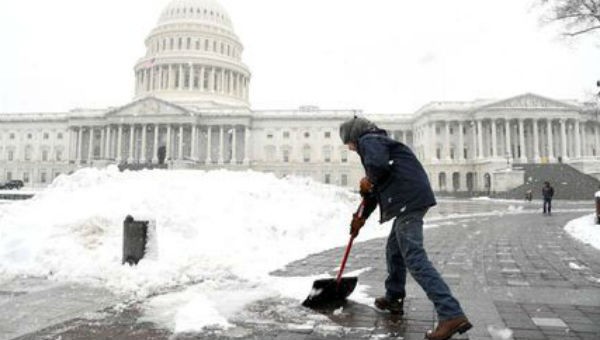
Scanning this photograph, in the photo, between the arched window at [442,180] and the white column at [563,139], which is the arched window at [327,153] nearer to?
the arched window at [442,180]

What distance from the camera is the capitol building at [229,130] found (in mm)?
77500

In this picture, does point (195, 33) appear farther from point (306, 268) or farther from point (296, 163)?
point (306, 268)

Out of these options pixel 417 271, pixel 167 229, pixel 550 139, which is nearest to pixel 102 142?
pixel 550 139

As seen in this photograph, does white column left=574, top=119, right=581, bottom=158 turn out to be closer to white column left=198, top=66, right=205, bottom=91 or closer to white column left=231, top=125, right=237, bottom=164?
white column left=231, top=125, right=237, bottom=164

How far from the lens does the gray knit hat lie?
16.4 ft

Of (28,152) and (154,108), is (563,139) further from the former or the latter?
(28,152)

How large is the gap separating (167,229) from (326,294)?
5.45 metres

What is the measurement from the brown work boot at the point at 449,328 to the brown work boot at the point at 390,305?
0.91 metres

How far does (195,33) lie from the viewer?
95188 millimetres

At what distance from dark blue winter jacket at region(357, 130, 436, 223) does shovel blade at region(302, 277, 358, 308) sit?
107cm

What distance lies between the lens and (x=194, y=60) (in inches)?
3590

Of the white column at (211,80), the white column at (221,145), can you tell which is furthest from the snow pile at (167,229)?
the white column at (211,80)

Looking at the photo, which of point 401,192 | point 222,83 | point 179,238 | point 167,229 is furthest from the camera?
point 222,83

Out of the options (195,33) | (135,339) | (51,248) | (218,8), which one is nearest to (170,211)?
(51,248)
